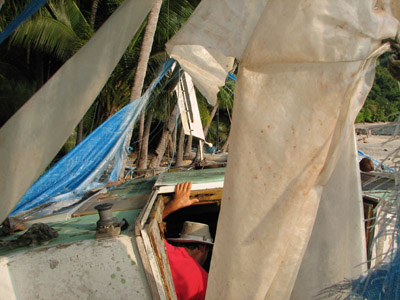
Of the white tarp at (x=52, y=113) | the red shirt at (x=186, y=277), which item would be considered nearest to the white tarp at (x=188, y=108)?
the red shirt at (x=186, y=277)

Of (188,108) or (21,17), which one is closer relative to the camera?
(21,17)

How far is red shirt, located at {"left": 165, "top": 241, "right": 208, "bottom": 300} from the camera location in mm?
2271

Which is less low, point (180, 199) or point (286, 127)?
point (286, 127)

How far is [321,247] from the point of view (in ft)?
3.82

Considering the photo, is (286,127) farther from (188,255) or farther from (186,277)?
(188,255)

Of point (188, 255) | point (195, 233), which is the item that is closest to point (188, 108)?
point (195, 233)

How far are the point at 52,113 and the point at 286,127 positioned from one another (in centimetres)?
83

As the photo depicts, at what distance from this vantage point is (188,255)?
258 centimetres

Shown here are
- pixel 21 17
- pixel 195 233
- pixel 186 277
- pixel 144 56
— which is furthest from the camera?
pixel 144 56

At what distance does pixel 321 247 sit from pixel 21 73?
42.5ft

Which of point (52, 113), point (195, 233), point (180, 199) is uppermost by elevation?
point (52, 113)

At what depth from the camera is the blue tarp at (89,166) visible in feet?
12.7

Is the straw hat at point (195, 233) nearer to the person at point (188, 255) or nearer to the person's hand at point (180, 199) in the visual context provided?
the person at point (188, 255)

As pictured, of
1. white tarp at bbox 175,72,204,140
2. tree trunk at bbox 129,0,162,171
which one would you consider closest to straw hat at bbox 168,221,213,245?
white tarp at bbox 175,72,204,140
